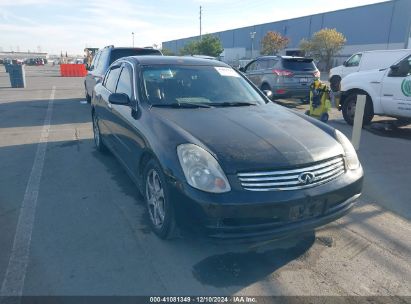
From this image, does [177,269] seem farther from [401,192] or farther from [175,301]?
[401,192]

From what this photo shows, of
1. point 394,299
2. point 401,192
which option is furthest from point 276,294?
point 401,192

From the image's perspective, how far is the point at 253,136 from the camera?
3139mm

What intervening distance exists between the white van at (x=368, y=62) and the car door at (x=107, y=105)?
10.5 m

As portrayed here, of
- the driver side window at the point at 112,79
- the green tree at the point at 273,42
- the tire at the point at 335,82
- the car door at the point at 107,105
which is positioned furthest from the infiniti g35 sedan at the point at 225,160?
the green tree at the point at 273,42

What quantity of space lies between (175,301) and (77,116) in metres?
8.56

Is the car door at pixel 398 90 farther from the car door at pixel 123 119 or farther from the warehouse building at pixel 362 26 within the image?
the warehouse building at pixel 362 26

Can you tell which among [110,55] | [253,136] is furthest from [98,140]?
[110,55]

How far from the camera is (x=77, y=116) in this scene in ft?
32.9

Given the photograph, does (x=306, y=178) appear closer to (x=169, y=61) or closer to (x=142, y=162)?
(x=142, y=162)

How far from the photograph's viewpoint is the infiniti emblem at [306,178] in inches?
108

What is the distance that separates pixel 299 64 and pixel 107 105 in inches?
341

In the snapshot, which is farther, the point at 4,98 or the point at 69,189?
the point at 4,98

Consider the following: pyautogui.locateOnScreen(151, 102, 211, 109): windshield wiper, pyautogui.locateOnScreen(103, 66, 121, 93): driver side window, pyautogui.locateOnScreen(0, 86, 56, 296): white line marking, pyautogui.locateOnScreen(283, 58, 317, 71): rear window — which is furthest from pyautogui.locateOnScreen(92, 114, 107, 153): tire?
pyautogui.locateOnScreen(283, 58, 317, 71): rear window

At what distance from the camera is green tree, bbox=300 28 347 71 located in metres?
45.3
